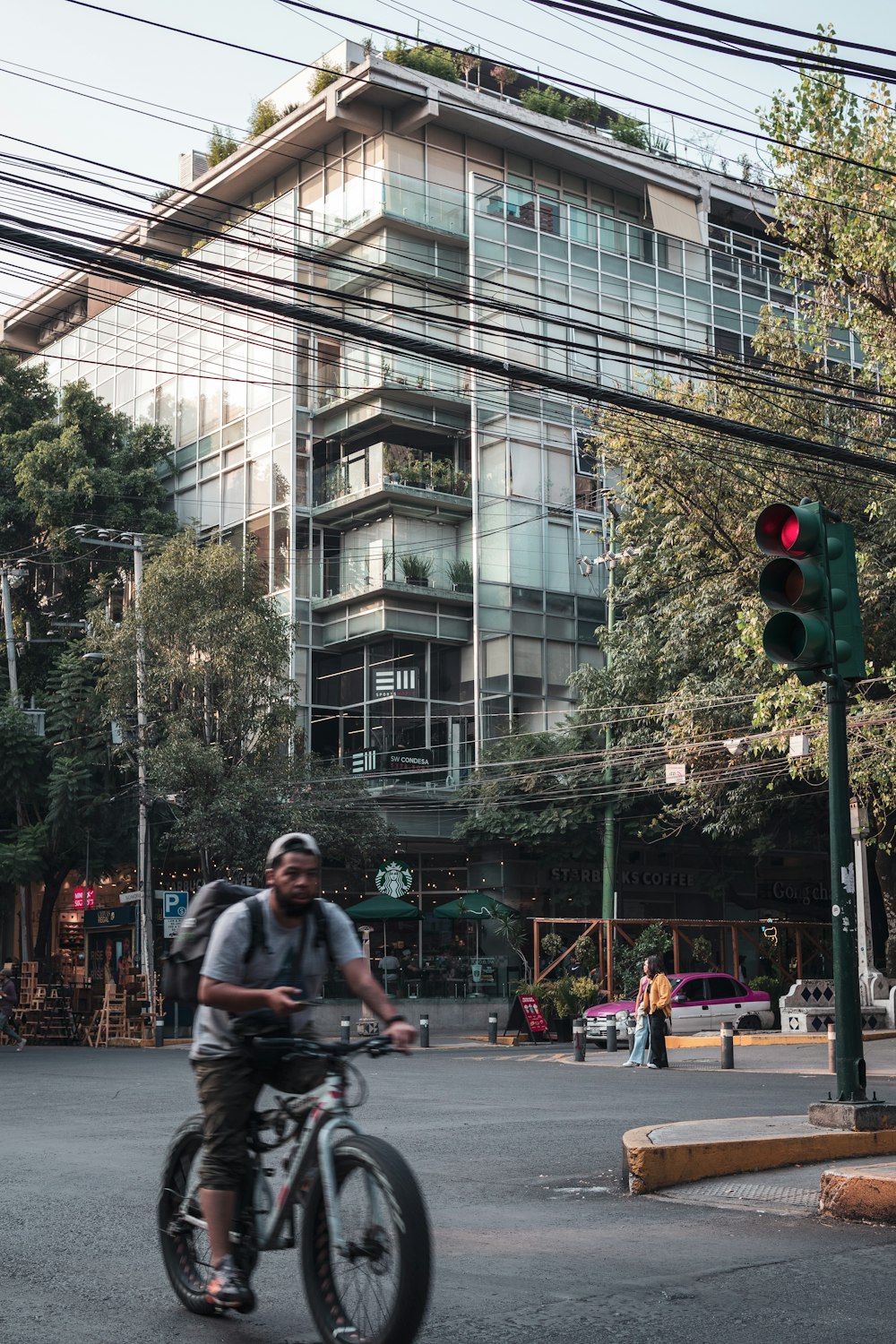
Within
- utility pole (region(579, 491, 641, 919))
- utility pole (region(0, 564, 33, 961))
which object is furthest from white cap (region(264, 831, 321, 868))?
utility pole (region(0, 564, 33, 961))

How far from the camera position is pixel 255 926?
5391mm

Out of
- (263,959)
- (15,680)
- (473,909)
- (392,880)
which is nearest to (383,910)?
(473,909)

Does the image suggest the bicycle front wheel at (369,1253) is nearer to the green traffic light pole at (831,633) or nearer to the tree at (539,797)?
the green traffic light pole at (831,633)

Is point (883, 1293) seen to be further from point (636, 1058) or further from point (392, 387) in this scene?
point (392, 387)

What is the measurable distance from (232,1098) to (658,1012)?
1811 cm

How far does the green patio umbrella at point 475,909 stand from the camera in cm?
3800

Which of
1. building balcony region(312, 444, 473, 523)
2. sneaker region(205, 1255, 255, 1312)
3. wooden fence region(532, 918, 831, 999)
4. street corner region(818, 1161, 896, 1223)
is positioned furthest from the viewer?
building balcony region(312, 444, 473, 523)

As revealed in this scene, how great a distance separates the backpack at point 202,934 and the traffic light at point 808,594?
4346 millimetres

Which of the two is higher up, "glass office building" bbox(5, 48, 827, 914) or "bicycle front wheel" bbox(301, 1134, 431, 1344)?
"glass office building" bbox(5, 48, 827, 914)

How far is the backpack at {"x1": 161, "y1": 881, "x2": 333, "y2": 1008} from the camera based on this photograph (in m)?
5.39

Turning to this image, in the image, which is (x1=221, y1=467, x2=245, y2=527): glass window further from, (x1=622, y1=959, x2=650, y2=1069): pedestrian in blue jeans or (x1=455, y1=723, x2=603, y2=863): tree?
(x1=622, y1=959, x2=650, y2=1069): pedestrian in blue jeans

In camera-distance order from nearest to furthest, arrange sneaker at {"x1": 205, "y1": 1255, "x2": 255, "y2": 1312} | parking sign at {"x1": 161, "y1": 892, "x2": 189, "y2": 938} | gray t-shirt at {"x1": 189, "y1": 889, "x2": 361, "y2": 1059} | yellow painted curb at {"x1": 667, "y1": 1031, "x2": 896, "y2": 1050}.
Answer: sneaker at {"x1": 205, "y1": 1255, "x2": 255, "y2": 1312}
gray t-shirt at {"x1": 189, "y1": 889, "x2": 361, "y2": 1059}
yellow painted curb at {"x1": 667, "y1": 1031, "x2": 896, "y2": 1050}
parking sign at {"x1": 161, "y1": 892, "x2": 189, "y2": 938}

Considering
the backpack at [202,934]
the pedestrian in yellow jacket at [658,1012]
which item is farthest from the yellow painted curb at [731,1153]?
the pedestrian in yellow jacket at [658,1012]

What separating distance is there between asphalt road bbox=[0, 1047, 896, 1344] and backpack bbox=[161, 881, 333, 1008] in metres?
1.17
